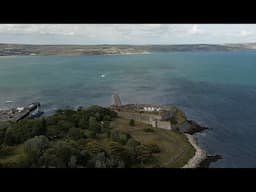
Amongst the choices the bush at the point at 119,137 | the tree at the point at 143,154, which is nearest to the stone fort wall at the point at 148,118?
the bush at the point at 119,137

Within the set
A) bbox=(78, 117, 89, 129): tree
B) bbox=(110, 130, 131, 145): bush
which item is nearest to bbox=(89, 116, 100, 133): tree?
bbox=(78, 117, 89, 129): tree

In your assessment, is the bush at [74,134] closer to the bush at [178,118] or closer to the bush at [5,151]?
the bush at [5,151]

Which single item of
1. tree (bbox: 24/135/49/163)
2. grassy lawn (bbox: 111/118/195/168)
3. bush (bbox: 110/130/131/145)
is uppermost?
tree (bbox: 24/135/49/163)

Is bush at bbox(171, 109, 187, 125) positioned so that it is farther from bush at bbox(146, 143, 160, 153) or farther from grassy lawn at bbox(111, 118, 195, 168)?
bush at bbox(146, 143, 160, 153)

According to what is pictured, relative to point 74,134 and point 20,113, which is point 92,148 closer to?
point 74,134
